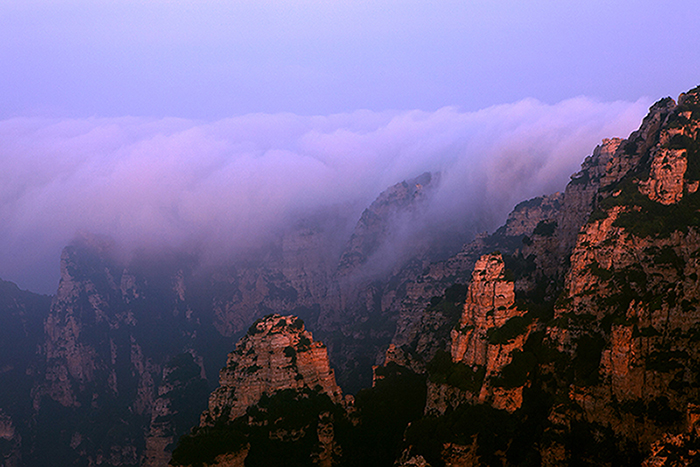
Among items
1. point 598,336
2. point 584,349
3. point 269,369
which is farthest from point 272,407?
point 598,336

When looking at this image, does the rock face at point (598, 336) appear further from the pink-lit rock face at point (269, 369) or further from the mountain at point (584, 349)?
the pink-lit rock face at point (269, 369)

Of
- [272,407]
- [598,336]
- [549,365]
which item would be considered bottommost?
[272,407]

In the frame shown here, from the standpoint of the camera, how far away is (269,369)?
433 ft

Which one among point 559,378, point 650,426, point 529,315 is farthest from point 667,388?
point 529,315

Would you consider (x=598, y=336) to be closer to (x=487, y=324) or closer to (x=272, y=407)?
(x=487, y=324)

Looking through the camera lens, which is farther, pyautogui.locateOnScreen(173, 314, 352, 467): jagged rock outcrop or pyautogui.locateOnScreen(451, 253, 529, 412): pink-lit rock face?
pyautogui.locateOnScreen(173, 314, 352, 467): jagged rock outcrop

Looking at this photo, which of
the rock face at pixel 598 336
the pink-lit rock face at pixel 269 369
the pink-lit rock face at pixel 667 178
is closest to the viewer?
the rock face at pixel 598 336

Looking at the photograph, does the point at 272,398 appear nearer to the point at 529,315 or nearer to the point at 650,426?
the point at 529,315

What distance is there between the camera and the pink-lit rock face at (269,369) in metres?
130

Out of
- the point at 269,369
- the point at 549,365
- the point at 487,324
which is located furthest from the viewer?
the point at 269,369

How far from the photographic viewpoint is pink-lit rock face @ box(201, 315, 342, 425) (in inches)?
5123

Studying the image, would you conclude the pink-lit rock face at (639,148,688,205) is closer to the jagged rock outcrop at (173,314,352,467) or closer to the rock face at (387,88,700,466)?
the rock face at (387,88,700,466)

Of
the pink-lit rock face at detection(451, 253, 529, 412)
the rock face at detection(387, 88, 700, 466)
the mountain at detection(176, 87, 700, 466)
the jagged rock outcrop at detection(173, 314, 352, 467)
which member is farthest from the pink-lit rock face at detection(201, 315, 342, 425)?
the pink-lit rock face at detection(451, 253, 529, 412)

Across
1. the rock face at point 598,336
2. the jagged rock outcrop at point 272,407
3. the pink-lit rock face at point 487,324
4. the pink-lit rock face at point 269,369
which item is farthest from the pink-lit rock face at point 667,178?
the pink-lit rock face at point 269,369
